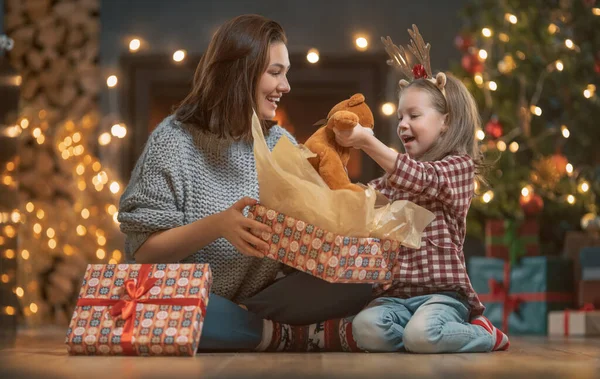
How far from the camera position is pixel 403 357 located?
1492mm

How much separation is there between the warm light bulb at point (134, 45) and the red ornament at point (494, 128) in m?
1.52

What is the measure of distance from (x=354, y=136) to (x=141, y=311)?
1.64 feet

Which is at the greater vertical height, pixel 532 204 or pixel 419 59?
pixel 419 59

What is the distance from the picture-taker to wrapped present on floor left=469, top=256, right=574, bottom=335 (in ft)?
9.72

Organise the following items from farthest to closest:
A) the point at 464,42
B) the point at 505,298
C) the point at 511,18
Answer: the point at 464,42, the point at 511,18, the point at 505,298

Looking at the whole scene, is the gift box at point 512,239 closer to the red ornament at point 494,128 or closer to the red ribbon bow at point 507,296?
the red ribbon bow at point 507,296

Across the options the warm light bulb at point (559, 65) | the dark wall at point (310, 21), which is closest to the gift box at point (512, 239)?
the warm light bulb at point (559, 65)

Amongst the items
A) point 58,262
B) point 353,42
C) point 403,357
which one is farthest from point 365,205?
point 58,262

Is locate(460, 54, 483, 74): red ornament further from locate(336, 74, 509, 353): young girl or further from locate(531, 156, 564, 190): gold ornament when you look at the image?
locate(336, 74, 509, 353): young girl

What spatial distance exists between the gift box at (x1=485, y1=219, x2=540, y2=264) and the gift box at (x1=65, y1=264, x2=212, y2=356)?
1777mm

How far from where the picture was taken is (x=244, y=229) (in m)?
1.61

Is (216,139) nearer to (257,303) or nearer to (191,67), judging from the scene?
(257,303)

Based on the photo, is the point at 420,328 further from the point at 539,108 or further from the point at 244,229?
the point at 539,108

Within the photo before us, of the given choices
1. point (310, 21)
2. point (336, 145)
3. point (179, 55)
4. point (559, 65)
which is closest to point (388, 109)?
point (310, 21)
